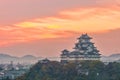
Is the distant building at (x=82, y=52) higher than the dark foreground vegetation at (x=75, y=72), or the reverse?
the distant building at (x=82, y=52)

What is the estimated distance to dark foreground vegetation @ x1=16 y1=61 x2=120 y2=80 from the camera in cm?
6172

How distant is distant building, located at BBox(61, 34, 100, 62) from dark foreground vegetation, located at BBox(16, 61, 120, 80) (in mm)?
11849

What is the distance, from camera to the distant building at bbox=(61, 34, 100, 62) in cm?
8050

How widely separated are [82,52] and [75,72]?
62.8 ft

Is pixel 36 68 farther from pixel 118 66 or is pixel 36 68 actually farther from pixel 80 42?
pixel 80 42

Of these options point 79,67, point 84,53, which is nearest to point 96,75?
point 79,67

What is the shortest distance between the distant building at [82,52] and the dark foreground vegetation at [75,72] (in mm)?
11849

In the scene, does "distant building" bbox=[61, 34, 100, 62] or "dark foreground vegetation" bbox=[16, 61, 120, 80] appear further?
"distant building" bbox=[61, 34, 100, 62]

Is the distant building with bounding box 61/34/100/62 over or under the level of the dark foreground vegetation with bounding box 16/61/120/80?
over

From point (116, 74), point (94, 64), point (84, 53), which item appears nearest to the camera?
point (116, 74)

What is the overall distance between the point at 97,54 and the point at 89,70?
→ 17.6 m

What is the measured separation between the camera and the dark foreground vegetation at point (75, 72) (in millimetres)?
61719

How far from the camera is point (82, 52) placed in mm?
81875

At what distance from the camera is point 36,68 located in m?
69.3
